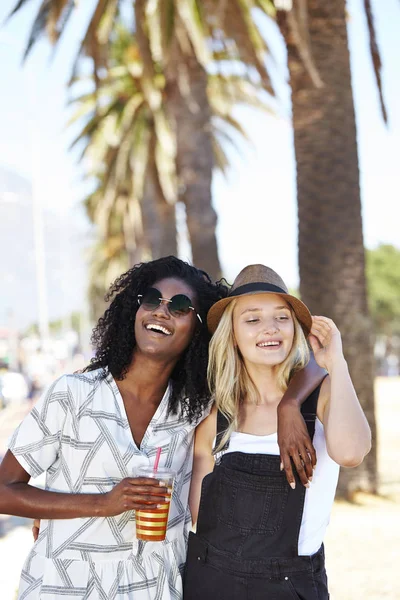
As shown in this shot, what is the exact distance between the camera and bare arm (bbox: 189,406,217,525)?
3.19 meters

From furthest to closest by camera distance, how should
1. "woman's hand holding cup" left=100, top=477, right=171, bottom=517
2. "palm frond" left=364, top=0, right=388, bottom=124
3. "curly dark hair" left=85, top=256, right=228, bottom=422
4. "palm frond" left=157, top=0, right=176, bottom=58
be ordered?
"palm frond" left=157, top=0, right=176, bottom=58, "palm frond" left=364, top=0, right=388, bottom=124, "curly dark hair" left=85, top=256, right=228, bottom=422, "woman's hand holding cup" left=100, top=477, right=171, bottom=517

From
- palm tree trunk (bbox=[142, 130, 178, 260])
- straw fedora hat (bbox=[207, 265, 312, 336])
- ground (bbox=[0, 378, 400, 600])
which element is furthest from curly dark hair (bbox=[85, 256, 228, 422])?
palm tree trunk (bbox=[142, 130, 178, 260])

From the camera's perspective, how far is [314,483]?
302 cm

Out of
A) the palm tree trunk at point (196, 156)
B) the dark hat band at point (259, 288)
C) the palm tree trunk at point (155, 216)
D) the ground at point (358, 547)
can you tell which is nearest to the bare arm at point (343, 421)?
the dark hat band at point (259, 288)

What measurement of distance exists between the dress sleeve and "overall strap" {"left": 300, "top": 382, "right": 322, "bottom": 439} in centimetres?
85

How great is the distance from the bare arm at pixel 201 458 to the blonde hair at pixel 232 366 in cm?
8

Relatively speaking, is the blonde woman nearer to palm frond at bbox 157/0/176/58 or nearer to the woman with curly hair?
the woman with curly hair

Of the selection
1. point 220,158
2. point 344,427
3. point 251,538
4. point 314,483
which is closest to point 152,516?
point 251,538

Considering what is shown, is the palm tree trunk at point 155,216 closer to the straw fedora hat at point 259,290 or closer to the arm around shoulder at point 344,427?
the straw fedora hat at point 259,290

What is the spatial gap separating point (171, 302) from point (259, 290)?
1.13 ft

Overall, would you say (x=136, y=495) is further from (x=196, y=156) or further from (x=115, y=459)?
(x=196, y=156)

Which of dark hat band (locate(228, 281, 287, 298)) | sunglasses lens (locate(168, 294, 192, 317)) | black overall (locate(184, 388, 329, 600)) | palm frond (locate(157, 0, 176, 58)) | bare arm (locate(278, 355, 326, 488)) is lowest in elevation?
black overall (locate(184, 388, 329, 600))

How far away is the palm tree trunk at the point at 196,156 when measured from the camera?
50.7ft

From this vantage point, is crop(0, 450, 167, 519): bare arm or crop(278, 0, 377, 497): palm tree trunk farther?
crop(278, 0, 377, 497): palm tree trunk
